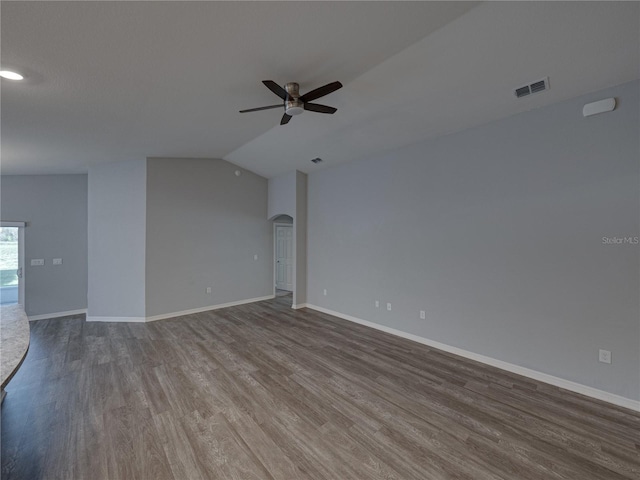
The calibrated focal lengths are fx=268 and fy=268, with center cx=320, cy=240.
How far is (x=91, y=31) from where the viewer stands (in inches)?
73.7

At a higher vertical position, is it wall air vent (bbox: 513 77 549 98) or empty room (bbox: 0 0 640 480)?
wall air vent (bbox: 513 77 549 98)

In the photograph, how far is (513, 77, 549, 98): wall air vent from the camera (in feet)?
8.90

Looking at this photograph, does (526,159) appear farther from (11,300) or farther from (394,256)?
(11,300)

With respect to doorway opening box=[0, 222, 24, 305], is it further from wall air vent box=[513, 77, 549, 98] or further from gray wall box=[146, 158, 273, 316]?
wall air vent box=[513, 77, 549, 98]

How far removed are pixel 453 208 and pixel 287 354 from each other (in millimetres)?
3146

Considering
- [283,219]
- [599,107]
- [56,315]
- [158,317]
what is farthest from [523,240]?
[56,315]

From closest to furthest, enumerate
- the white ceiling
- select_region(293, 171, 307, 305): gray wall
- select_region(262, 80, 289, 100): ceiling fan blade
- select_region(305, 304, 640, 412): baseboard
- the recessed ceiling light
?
the white ceiling < the recessed ceiling light < select_region(262, 80, 289, 100): ceiling fan blade < select_region(305, 304, 640, 412): baseboard < select_region(293, 171, 307, 305): gray wall

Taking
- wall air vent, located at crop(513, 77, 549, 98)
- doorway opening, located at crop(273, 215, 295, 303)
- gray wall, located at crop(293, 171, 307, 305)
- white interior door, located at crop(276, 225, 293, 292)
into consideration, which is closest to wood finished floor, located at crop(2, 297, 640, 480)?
gray wall, located at crop(293, 171, 307, 305)

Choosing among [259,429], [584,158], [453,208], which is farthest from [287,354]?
[584,158]

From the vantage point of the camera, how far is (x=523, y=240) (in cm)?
322

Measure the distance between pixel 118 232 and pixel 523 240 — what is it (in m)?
6.64

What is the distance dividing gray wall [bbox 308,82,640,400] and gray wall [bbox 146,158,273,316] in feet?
10.1

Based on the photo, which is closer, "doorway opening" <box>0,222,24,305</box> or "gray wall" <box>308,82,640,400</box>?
"gray wall" <box>308,82,640,400</box>

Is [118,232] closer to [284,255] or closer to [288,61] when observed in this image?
[284,255]
